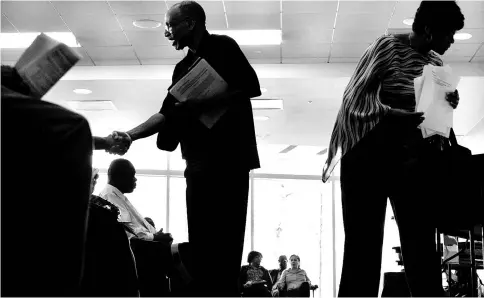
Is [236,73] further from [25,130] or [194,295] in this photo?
[25,130]

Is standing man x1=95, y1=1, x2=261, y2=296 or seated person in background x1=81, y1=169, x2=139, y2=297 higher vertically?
standing man x1=95, y1=1, x2=261, y2=296

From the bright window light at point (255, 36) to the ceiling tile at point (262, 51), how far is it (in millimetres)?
129

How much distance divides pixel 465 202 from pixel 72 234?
1.50 m

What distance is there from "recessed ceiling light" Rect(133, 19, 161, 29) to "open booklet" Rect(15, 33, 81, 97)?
6.09 metres

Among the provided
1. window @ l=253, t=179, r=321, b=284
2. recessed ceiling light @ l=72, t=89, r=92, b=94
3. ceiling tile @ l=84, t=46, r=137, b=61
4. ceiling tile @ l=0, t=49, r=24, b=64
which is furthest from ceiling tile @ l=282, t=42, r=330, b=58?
window @ l=253, t=179, r=321, b=284

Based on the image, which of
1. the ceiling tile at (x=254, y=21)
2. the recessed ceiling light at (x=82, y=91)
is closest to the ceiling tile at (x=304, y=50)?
the ceiling tile at (x=254, y=21)

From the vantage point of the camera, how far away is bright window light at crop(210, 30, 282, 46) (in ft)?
26.4

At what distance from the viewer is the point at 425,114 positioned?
2268 mm

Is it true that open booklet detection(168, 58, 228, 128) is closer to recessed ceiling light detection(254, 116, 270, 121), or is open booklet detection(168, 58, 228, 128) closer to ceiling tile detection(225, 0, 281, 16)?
ceiling tile detection(225, 0, 281, 16)

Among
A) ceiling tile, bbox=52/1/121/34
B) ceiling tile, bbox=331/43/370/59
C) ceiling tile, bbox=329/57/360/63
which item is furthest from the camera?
ceiling tile, bbox=329/57/360/63

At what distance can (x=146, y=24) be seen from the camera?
Result: 7.80 metres

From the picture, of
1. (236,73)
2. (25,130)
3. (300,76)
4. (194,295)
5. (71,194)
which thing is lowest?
(194,295)

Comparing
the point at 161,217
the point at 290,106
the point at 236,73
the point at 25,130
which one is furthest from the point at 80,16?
the point at 161,217

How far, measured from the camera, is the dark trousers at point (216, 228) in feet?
7.52
